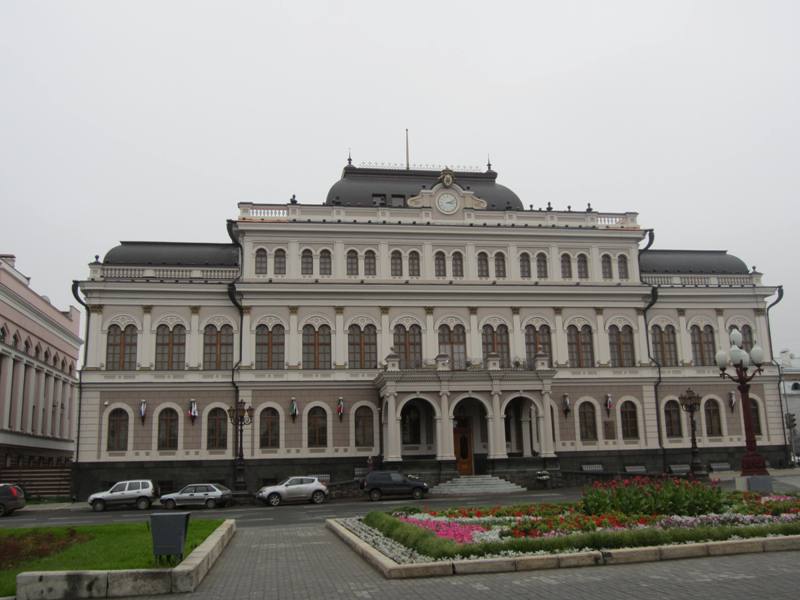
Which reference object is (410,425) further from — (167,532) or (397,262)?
(167,532)

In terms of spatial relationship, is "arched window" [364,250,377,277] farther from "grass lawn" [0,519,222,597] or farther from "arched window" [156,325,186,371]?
"grass lawn" [0,519,222,597]

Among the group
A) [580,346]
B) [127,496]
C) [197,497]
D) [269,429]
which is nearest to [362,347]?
[269,429]

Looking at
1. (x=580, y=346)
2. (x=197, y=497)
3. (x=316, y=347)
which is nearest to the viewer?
(x=197, y=497)

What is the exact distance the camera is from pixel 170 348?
1788 inches

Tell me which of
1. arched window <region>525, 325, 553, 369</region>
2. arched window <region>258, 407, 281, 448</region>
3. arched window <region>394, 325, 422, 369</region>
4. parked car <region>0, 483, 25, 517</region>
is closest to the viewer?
parked car <region>0, 483, 25, 517</region>

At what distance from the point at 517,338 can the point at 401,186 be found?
493 inches

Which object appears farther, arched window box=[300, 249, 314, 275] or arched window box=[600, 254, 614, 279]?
arched window box=[600, 254, 614, 279]

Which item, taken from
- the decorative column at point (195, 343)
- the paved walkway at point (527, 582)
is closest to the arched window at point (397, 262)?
the decorative column at point (195, 343)

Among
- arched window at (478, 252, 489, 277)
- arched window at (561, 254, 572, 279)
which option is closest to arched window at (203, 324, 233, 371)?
arched window at (478, 252, 489, 277)

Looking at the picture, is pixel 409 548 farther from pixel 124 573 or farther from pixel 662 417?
pixel 662 417

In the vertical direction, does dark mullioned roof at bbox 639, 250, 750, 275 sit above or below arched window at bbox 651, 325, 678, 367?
above

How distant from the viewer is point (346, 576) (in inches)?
556

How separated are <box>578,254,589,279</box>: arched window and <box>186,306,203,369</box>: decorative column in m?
23.9

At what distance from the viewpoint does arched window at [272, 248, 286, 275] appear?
155ft
